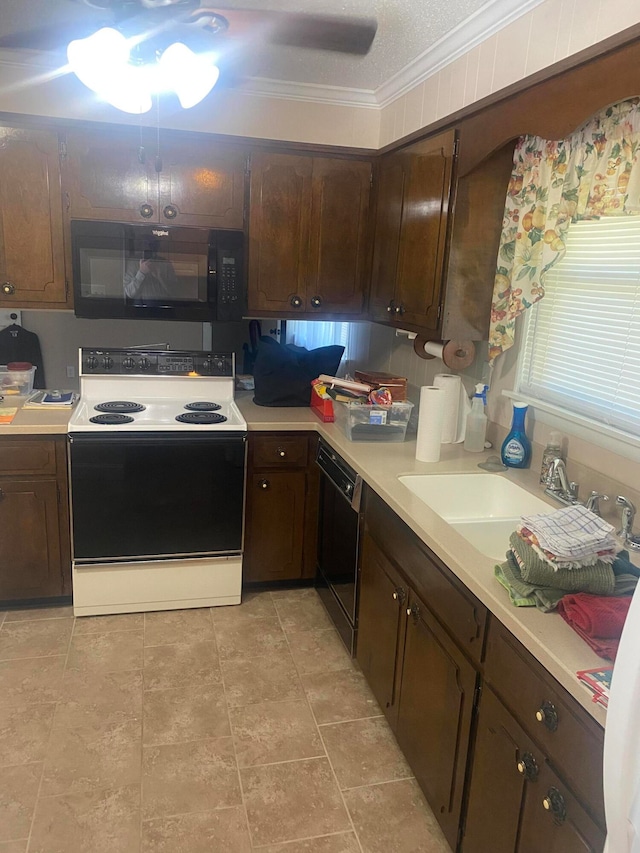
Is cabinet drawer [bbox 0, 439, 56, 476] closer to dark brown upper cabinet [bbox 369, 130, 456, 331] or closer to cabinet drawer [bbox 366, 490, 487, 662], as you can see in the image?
cabinet drawer [bbox 366, 490, 487, 662]

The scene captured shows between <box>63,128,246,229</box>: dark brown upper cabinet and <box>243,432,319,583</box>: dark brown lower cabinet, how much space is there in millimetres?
1084

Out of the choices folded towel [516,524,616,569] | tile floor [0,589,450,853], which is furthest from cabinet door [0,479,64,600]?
folded towel [516,524,616,569]

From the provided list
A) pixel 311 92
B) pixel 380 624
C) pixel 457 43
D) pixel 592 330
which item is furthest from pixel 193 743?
pixel 311 92

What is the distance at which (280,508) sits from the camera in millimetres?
3043

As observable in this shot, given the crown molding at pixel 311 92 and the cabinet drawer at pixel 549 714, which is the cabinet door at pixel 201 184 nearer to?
the crown molding at pixel 311 92

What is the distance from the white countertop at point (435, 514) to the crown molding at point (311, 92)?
1.49 m

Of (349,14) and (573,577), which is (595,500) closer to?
(573,577)

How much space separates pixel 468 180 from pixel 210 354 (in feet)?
5.07

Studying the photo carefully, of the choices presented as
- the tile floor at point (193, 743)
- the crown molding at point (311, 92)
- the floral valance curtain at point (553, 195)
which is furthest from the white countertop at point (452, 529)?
the crown molding at point (311, 92)

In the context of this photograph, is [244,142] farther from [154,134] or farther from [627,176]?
[627,176]

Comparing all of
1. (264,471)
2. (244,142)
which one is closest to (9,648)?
(264,471)

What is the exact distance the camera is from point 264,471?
298 centimetres

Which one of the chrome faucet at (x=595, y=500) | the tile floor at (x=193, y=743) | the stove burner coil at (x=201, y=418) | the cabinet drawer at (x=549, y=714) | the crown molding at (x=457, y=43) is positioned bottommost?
the tile floor at (x=193, y=743)

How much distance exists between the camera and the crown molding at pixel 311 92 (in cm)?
298
